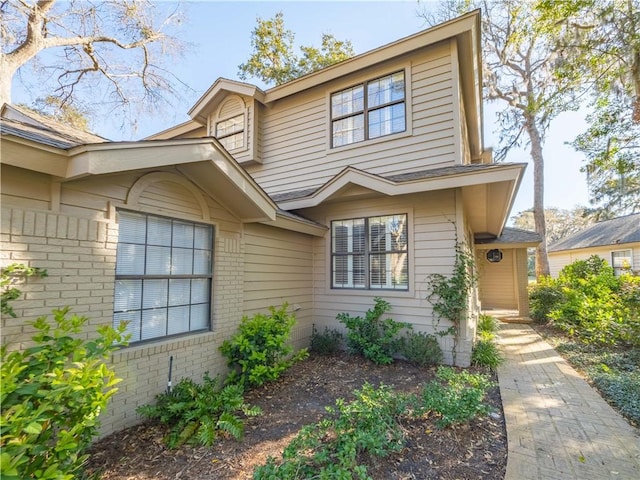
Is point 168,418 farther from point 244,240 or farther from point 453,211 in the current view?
point 453,211

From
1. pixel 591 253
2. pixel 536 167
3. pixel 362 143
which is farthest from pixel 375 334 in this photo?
pixel 591 253

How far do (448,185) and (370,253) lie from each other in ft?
6.90

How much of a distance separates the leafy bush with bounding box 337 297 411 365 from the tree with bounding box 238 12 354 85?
14065 millimetres

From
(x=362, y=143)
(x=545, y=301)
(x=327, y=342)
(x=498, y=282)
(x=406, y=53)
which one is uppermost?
(x=406, y=53)

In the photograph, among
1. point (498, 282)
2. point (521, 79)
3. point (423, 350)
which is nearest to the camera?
point (423, 350)

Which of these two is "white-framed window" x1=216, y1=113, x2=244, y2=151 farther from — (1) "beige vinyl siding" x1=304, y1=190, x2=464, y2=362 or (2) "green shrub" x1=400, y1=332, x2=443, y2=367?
(2) "green shrub" x1=400, y1=332, x2=443, y2=367

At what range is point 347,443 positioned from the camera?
271 centimetres

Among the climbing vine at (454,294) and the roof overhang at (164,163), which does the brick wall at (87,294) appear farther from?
the climbing vine at (454,294)

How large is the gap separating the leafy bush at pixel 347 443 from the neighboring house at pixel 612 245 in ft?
54.2

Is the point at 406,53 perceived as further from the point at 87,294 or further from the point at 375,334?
the point at 87,294

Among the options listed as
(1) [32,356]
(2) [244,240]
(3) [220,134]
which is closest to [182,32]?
(3) [220,134]

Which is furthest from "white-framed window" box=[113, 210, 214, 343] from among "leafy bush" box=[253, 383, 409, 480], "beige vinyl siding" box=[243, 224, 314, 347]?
"leafy bush" box=[253, 383, 409, 480]

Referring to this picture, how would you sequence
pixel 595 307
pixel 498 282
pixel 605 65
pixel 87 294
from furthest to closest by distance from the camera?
pixel 498 282 → pixel 605 65 → pixel 595 307 → pixel 87 294

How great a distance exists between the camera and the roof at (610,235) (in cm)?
1631
